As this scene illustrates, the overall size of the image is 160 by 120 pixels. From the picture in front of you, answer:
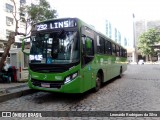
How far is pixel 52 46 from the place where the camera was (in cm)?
661

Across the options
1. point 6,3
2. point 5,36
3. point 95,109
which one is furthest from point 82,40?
point 6,3

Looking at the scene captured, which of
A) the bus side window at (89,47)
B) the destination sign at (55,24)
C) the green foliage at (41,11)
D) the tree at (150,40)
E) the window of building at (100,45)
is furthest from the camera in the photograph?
the tree at (150,40)

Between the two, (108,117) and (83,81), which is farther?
(83,81)

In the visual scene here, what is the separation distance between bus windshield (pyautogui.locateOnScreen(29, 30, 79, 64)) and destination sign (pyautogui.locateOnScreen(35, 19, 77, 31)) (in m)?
0.27

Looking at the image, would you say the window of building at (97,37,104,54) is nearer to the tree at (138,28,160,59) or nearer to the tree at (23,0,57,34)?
the tree at (23,0,57,34)

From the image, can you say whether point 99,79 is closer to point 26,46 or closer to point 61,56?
point 61,56

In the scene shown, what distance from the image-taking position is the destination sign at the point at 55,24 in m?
6.70

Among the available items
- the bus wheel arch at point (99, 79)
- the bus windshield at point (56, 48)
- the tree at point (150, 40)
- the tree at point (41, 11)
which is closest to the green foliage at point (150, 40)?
the tree at point (150, 40)

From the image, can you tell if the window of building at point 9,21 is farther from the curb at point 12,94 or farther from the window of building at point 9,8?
the curb at point 12,94

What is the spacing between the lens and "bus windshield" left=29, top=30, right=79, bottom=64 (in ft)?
20.9

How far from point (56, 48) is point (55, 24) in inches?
39.3

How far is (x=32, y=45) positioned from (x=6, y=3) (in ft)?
89.2

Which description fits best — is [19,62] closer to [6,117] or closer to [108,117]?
[6,117]

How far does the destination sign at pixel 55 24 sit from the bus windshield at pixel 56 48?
271 mm
